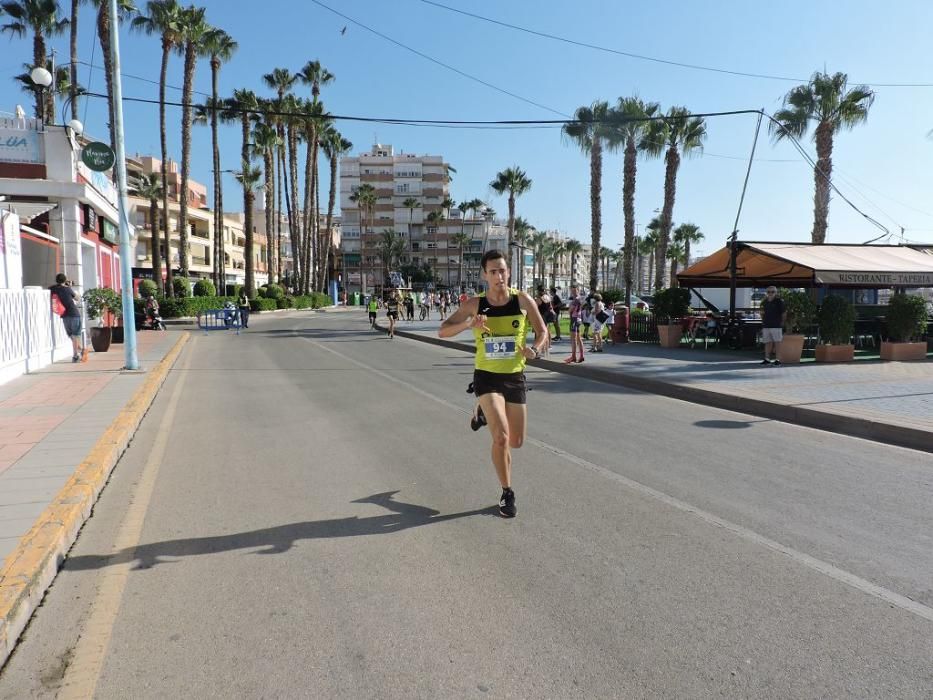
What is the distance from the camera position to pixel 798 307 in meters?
14.2

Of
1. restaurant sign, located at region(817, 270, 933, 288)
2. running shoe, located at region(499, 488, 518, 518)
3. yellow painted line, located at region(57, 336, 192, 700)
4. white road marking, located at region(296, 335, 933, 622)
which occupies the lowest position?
yellow painted line, located at region(57, 336, 192, 700)

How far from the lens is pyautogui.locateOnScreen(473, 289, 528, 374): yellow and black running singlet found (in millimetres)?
4918

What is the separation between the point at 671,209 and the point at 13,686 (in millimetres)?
38724

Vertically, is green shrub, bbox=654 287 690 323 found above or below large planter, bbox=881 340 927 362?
above

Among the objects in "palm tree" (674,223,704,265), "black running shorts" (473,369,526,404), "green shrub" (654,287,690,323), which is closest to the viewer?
"black running shorts" (473,369,526,404)

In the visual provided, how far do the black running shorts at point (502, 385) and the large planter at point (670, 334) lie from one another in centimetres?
1470

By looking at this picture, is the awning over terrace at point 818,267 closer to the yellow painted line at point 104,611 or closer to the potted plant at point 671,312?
the potted plant at point 671,312

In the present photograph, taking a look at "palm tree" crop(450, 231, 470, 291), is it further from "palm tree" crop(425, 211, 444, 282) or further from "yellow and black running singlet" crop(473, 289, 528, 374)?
"yellow and black running singlet" crop(473, 289, 528, 374)

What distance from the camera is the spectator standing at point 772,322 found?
46.4ft

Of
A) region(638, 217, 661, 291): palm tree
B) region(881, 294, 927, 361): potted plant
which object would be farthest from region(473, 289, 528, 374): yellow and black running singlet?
region(638, 217, 661, 291): palm tree

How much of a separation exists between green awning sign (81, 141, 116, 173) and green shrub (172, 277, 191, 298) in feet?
82.2

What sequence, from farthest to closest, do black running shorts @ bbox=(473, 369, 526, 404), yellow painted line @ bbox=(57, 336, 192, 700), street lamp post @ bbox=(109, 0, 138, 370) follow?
street lamp post @ bbox=(109, 0, 138, 370) → black running shorts @ bbox=(473, 369, 526, 404) → yellow painted line @ bbox=(57, 336, 192, 700)

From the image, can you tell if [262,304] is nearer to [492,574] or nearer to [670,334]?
[670,334]

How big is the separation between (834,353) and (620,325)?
→ 6431 mm
